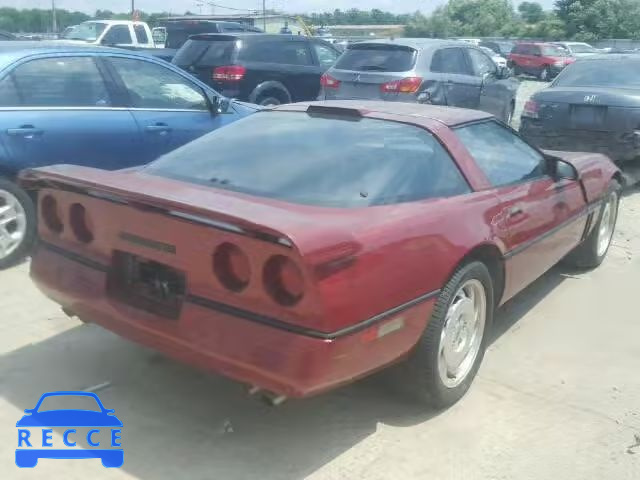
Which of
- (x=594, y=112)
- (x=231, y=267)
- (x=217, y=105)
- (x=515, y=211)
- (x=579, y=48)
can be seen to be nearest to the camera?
(x=231, y=267)

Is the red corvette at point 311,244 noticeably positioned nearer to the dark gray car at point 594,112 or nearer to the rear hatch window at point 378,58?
the dark gray car at point 594,112

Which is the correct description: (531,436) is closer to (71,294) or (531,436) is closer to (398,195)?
(398,195)

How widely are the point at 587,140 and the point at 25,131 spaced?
598cm

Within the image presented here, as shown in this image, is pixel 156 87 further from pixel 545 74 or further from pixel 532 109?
pixel 545 74

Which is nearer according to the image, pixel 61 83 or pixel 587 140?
pixel 61 83

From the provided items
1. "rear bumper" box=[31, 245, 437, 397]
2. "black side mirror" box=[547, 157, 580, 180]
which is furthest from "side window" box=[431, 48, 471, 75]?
"rear bumper" box=[31, 245, 437, 397]

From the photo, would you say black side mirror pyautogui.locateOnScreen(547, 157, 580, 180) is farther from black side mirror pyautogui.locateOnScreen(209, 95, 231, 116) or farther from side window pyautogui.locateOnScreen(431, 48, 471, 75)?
side window pyautogui.locateOnScreen(431, 48, 471, 75)

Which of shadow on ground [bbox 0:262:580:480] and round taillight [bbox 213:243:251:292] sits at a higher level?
round taillight [bbox 213:243:251:292]

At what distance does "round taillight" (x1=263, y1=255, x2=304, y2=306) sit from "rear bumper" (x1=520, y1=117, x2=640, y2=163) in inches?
236

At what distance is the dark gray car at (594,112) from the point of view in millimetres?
8141

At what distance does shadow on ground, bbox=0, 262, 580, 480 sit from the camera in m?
3.04

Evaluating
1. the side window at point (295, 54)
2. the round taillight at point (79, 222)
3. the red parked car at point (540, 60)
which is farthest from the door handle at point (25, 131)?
the red parked car at point (540, 60)

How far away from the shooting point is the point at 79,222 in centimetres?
343

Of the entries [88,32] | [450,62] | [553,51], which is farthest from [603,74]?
[553,51]
